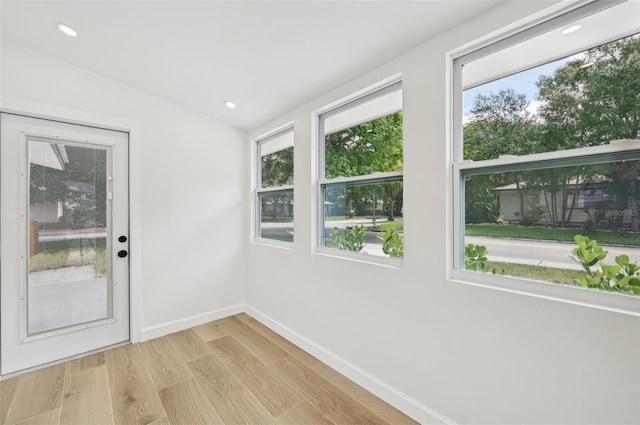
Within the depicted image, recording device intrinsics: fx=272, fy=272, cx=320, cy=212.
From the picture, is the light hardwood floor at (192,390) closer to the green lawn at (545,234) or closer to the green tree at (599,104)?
the green lawn at (545,234)

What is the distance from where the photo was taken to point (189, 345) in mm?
2670

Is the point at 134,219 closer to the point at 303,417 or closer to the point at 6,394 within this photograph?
the point at 6,394

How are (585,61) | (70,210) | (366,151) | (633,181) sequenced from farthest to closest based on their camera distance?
1. (70,210)
2. (366,151)
3. (585,61)
4. (633,181)

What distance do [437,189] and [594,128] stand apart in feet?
2.28

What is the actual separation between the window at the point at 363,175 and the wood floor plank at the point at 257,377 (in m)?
1.14

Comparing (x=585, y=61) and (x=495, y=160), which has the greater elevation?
(x=585, y=61)

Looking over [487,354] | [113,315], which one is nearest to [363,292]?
[487,354]

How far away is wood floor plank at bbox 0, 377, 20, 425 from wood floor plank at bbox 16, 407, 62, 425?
146 millimetres

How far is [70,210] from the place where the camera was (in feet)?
7.95

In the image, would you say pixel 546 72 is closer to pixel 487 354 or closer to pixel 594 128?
pixel 594 128

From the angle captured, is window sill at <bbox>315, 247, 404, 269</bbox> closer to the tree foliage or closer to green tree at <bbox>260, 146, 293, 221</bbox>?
the tree foliage

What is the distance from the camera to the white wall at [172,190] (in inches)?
92.4

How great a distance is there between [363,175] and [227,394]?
6.29 ft

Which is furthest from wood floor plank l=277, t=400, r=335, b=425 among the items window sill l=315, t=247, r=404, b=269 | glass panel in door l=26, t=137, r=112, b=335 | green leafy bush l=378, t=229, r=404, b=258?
glass panel in door l=26, t=137, r=112, b=335
